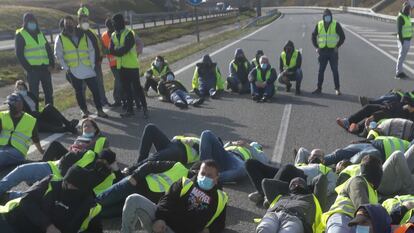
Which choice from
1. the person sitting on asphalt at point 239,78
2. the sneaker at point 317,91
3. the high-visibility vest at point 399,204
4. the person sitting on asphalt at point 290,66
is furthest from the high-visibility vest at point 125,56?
the high-visibility vest at point 399,204

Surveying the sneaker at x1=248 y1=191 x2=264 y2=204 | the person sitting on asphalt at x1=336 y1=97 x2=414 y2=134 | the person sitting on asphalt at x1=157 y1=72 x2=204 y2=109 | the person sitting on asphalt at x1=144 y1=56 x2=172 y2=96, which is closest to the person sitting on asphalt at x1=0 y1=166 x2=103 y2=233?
the sneaker at x1=248 y1=191 x2=264 y2=204

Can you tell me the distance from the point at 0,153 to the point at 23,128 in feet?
1.71

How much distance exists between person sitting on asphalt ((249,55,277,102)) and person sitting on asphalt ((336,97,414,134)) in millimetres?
3200

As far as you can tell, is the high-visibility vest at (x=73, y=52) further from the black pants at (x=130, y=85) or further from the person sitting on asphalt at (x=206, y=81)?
the person sitting on asphalt at (x=206, y=81)

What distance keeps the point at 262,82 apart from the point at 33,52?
209 inches

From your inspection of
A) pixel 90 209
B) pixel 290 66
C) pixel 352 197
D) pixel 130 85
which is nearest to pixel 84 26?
pixel 130 85

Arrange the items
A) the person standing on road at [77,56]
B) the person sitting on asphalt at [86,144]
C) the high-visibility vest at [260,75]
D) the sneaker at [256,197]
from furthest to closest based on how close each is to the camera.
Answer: the high-visibility vest at [260,75], the person standing on road at [77,56], the person sitting on asphalt at [86,144], the sneaker at [256,197]

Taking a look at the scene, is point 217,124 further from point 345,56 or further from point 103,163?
point 345,56

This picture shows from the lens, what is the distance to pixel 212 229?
594cm

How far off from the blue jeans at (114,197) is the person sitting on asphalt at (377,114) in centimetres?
503

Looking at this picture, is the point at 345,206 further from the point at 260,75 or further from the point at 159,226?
the point at 260,75

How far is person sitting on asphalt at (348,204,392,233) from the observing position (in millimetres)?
4926

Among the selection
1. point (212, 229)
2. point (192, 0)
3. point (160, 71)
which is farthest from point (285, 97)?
point (192, 0)

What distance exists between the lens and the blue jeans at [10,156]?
8.09 metres
